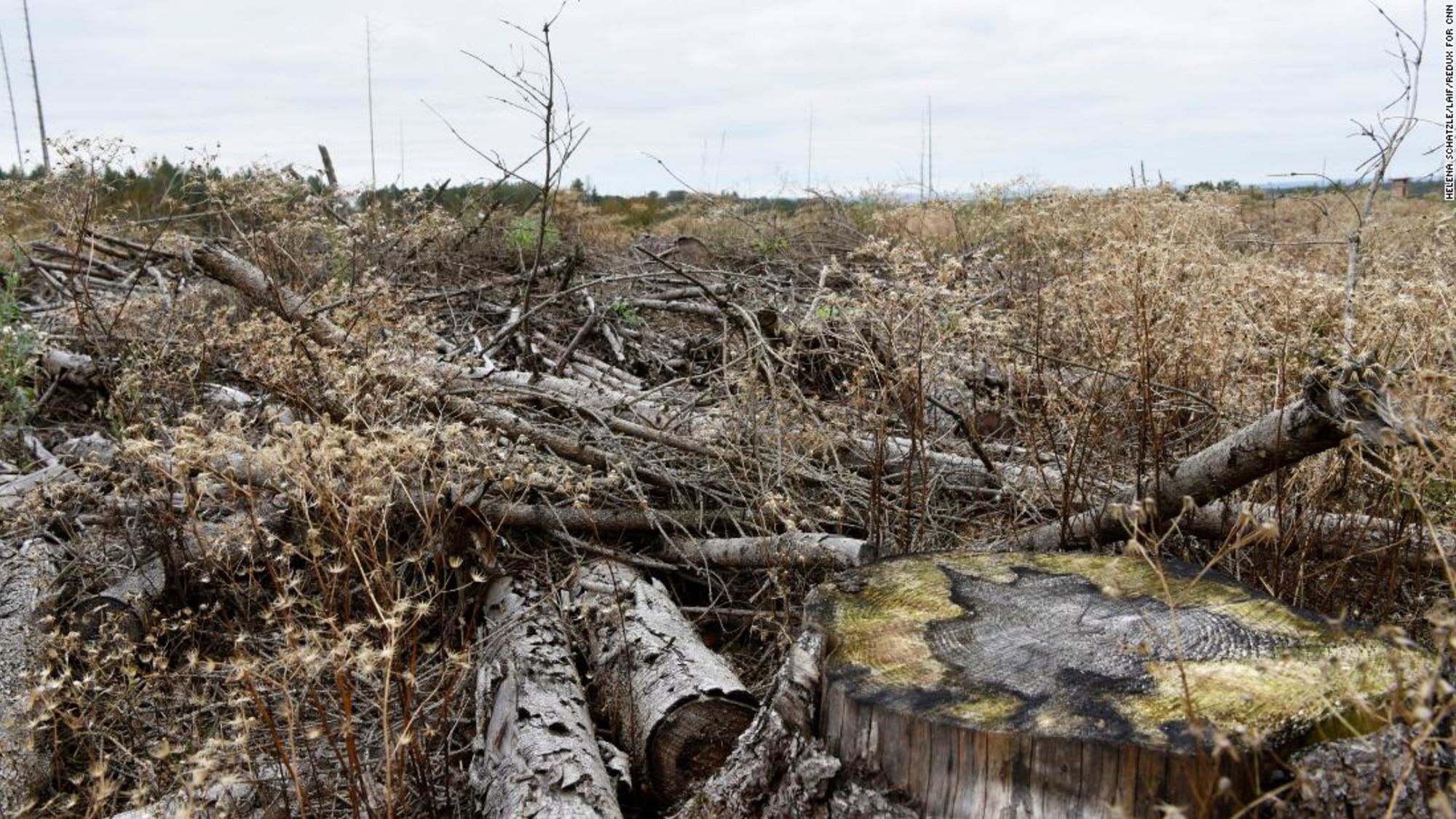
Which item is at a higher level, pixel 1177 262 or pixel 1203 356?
pixel 1177 262

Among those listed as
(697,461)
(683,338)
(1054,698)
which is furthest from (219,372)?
(1054,698)

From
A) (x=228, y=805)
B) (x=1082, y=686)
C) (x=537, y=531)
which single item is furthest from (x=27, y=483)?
(x=1082, y=686)

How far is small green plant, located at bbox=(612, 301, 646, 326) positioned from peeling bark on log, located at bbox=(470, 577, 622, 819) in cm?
385

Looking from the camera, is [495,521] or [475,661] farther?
[495,521]

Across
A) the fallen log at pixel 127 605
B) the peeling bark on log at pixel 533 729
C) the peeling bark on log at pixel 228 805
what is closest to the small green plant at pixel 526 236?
the fallen log at pixel 127 605

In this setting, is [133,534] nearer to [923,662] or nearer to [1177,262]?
[923,662]

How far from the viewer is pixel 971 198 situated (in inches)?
372

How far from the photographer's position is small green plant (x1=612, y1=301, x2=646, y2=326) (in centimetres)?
739

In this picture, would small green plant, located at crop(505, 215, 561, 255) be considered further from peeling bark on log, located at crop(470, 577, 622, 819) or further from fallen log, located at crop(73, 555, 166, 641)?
peeling bark on log, located at crop(470, 577, 622, 819)

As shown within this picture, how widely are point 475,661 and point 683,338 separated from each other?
4.34m

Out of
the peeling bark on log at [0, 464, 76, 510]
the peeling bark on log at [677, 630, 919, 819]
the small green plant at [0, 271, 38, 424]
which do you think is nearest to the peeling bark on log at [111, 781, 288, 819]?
the peeling bark on log at [677, 630, 919, 819]

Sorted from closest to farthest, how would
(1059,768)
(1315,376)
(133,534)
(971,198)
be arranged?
(1059,768), (1315,376), (133,534), (971,198)

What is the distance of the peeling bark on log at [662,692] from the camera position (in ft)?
9.89

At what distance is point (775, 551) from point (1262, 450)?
61.4 inches
